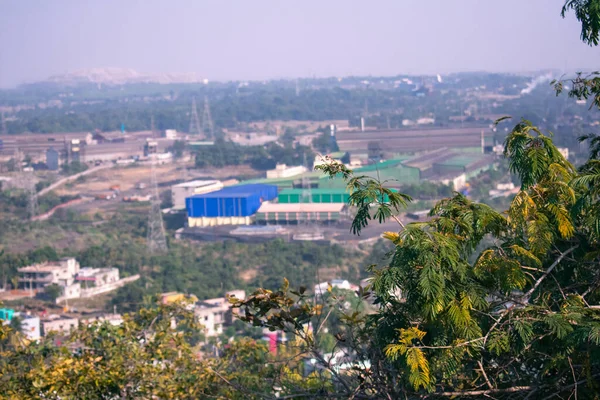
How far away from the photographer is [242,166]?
24.2 metres

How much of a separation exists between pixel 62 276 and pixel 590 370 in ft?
34.3

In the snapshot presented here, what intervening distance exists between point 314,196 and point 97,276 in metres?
5.76

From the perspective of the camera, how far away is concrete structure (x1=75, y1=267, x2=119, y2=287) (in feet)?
36.4

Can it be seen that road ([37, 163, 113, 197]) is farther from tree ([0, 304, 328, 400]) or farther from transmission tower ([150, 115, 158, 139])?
tree ([0, 304, 328, 400])

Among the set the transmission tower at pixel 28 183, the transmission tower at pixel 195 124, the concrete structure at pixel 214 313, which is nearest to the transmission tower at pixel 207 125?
the transmission tower at pixel 195 124

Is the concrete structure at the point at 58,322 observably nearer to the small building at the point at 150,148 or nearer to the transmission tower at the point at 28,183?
the transmission tower at the point at 28,183

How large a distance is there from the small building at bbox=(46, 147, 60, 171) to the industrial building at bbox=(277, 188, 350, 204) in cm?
1054

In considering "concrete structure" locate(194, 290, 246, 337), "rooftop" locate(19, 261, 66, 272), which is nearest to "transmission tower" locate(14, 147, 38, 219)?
"rooftop" locate(19, 261, 66, 272)

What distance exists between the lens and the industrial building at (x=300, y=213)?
14891 millimetres

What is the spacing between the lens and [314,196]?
16.0 m

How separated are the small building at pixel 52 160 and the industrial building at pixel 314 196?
10543 mm

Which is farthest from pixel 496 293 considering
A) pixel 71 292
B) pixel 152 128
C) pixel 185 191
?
pixel 152 128

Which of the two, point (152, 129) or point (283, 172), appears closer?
point (283, 172)

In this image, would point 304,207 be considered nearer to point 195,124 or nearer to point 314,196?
point 314,196
